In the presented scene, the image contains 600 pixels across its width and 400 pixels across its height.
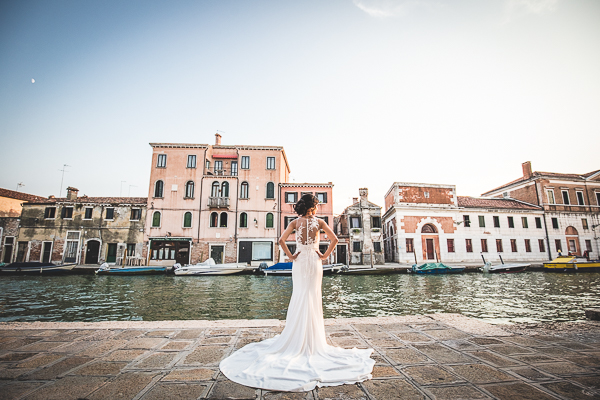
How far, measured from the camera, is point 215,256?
2542 cm

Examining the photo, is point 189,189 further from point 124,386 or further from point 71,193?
point 124,386

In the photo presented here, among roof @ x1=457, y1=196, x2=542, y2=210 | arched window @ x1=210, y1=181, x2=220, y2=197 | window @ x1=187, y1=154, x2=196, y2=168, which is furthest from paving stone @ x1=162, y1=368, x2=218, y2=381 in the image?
roof @ x1=457, y1=196, x2=542, y2=210

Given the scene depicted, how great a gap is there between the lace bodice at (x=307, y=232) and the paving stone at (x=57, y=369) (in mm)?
2499

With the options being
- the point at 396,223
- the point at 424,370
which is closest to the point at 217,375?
the point at 424,370

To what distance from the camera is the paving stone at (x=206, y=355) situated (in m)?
2.79

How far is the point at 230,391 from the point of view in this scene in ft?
7.14

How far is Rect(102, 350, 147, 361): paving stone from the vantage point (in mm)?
2848

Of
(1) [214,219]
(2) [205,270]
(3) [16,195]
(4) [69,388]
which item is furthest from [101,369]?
(3) [16,195]

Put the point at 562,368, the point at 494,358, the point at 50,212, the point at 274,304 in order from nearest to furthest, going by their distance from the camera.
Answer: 1. the point at 562,368
2. the point at 494,358
3. the point at 274,304
4. the point at 50,212

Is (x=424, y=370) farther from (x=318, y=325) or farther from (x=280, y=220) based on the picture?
(x=280, y=220)

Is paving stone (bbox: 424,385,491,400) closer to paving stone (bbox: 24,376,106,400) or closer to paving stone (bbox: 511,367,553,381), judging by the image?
paving stone (bbox: 511,367,553,381)

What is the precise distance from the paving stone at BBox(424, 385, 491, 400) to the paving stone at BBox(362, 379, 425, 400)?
12cm

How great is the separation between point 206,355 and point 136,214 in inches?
1061

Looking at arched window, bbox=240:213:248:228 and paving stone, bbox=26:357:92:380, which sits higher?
arched window, bbox=240:213:248:228
